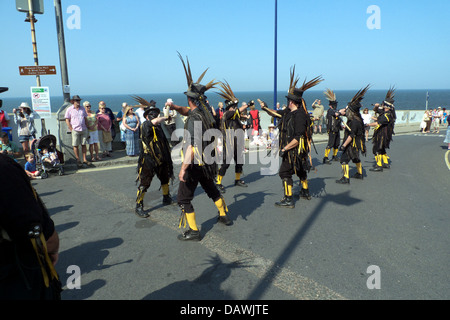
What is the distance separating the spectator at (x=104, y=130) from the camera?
972cm

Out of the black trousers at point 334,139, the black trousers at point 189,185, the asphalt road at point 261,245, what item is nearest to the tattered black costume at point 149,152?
the asphalt road at point 261,245

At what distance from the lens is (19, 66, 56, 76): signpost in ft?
26.5

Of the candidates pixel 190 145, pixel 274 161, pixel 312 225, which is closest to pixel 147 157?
pixel 190 145

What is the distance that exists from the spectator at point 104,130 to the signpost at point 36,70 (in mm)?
1811

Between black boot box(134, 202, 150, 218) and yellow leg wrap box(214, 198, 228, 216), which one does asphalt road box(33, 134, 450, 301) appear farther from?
yellow leg wrap box(214, 198, 228, 216)

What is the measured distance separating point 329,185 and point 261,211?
244 centimetres

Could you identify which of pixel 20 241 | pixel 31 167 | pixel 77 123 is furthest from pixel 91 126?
pixel 20 241

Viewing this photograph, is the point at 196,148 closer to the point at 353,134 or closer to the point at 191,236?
the point at 191,236

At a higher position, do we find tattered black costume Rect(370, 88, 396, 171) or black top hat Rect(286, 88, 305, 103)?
black top hat Rect(286, 88, 305, 103)

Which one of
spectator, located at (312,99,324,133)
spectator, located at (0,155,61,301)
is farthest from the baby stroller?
spectator, located at (312,99,324,133)

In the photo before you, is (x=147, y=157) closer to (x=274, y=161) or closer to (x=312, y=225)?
(x=312, y=225)

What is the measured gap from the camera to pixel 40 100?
8.51m

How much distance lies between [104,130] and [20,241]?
8.70 meters

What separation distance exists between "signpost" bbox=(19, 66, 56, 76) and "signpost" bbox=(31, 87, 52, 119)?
0.40 m
